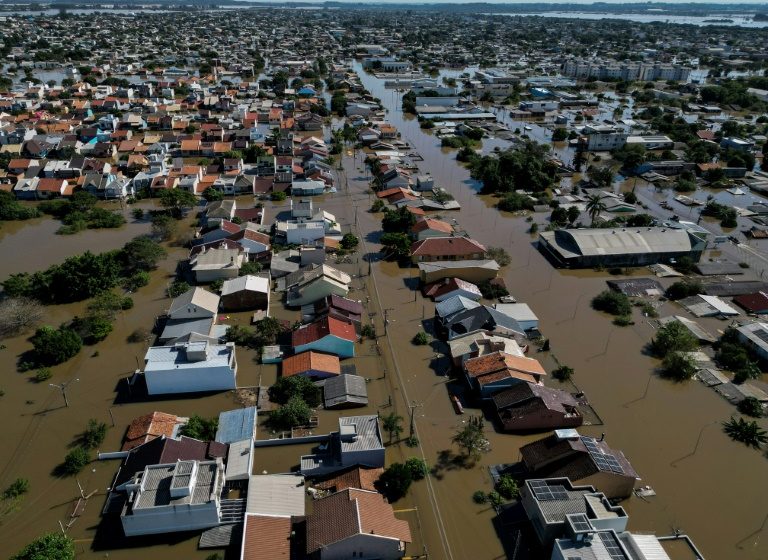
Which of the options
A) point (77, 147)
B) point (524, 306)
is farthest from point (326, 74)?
point (524, 306)

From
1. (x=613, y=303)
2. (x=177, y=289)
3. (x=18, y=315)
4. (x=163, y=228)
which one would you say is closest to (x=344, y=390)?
(x=177, y=289)

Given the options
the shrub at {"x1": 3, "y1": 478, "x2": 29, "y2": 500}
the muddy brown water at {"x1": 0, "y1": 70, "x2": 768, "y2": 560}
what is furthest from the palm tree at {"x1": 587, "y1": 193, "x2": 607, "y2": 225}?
the shrub at {"x1": 3, "y1": 478, "x2": 29, "y2": 500}

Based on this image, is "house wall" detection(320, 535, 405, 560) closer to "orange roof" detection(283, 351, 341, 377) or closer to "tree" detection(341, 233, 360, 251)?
"orange roof" detection(283, 351, 341, 377)

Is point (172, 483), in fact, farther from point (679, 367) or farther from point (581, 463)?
point (679, 367)

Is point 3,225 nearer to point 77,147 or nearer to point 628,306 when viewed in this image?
point 77,147

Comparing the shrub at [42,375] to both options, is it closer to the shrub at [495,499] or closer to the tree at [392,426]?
the tree at [392,426]
